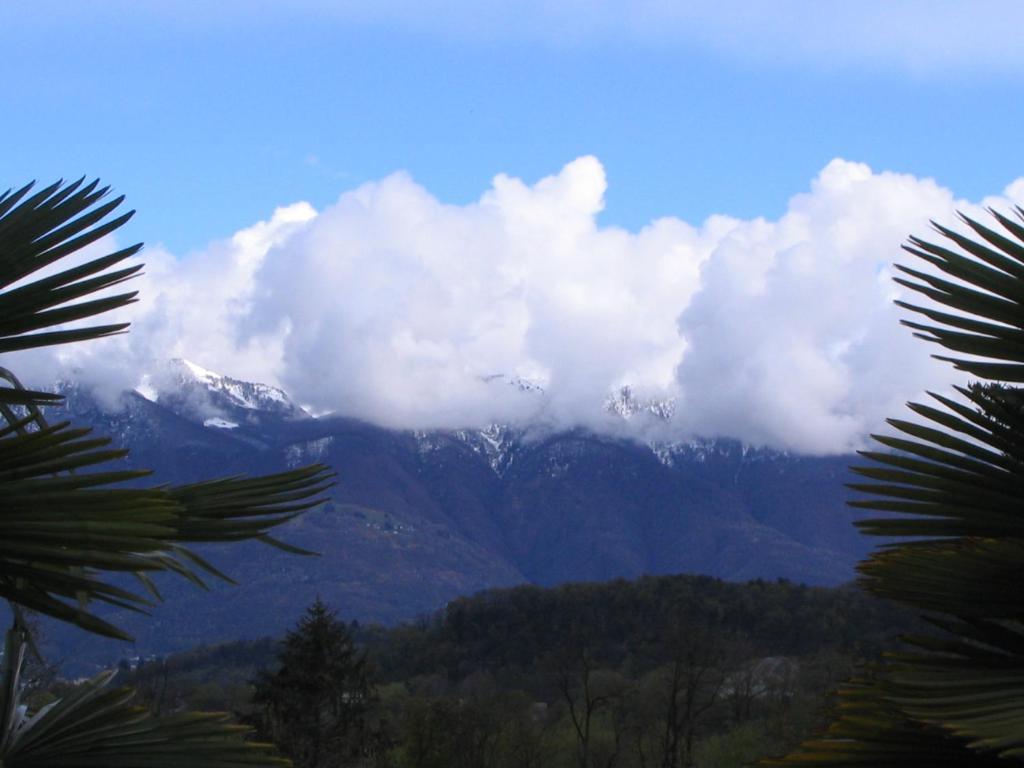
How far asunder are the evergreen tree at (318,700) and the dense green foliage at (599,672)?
103 centimetres

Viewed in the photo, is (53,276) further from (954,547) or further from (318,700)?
(318,700)

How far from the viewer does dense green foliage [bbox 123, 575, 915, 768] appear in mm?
51375

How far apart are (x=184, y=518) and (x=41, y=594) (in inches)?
25.8

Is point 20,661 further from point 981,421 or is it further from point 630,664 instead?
point 630,664

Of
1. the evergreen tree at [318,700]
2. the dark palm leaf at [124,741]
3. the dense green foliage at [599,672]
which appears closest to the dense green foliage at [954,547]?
the dark palm leaf at [124,741]

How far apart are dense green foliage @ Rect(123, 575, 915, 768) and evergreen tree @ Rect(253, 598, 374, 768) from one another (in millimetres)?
1027

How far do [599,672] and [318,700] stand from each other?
4668cm

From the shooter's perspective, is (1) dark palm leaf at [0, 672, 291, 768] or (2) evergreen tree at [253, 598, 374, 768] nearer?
(1) dark palm leaf at [0, 672, 291, 768]

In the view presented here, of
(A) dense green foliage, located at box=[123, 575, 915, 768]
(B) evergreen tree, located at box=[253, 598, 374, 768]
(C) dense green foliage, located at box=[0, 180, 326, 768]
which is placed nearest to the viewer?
(C) dense green foliage, located at box=[0, 180, 326, 768]

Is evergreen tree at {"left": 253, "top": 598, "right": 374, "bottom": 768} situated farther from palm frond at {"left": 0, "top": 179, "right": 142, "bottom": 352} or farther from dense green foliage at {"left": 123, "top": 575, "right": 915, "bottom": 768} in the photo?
palm frond at {"left": 0, "top": 179, "right": 142, "bottom": 352}

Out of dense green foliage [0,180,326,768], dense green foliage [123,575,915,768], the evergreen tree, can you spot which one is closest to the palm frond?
dense green foliage [0,180,326,768]

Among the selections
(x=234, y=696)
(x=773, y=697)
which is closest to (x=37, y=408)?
(x=234, y=696)

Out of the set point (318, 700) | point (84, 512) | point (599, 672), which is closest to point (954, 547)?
point (84, 512)

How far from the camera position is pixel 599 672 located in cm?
8094
